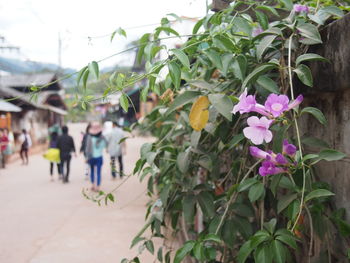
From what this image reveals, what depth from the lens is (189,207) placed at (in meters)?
1.46

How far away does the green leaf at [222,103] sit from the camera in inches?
45.0

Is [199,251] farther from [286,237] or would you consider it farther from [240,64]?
[240,64]

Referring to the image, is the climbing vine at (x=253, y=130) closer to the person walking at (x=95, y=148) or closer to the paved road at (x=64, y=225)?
the paved road at (x=64, y=225)

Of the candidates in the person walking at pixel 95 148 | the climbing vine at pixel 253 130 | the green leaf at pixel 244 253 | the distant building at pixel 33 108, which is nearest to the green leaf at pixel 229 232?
the climbing vine at pixel 253 130

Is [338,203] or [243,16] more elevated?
[243,16]

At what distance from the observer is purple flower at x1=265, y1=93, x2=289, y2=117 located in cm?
96

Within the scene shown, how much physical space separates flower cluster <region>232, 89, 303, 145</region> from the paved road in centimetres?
128

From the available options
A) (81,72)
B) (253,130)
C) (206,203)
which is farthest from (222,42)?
(206,203)

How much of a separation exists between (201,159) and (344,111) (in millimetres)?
592

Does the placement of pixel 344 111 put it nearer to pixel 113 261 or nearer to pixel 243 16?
pixel 243 16

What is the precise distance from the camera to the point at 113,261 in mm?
2865

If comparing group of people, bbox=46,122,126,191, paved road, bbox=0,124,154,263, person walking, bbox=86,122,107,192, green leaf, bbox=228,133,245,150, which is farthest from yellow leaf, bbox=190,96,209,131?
person walking, bbox=86,122,107,192

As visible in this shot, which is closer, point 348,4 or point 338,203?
point 338,203

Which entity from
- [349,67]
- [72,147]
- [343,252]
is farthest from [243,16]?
[72,147]
